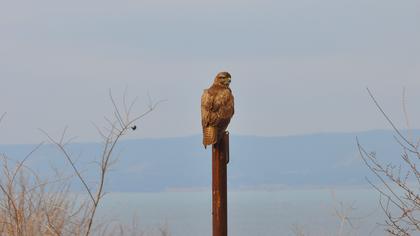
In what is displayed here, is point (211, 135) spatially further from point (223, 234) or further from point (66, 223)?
point (66, 223)

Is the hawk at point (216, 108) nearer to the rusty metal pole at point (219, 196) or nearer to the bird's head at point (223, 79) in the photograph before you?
the bird's head at point (223, 79)

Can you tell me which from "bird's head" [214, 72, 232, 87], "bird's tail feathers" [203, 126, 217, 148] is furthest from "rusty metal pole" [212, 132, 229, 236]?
"bird's head" [214, 72, 232, 87]

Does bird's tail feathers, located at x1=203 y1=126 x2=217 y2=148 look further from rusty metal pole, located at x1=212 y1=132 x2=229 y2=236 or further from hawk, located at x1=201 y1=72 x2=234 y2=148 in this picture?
rusty metal pole, located at x1=212 y1=132 x2=229 y2=236

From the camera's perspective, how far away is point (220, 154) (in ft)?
30.5

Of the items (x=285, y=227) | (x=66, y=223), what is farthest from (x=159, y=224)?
(x=66, y=223)

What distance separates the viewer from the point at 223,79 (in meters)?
10.8

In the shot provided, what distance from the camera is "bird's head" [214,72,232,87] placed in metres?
10.8

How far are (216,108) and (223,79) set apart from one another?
54cm

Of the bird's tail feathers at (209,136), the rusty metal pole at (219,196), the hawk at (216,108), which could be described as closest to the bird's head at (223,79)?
the hawk at (216,108)

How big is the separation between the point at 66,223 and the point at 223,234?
232cm

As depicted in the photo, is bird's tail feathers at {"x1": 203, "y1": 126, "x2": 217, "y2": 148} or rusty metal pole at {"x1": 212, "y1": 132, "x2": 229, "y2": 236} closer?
rusty metal pole at {"x1": 212, "y1": 132, "x2": 229, "y2": 236}

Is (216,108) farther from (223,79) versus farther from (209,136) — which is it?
(209,136)

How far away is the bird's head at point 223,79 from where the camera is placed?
424 inches

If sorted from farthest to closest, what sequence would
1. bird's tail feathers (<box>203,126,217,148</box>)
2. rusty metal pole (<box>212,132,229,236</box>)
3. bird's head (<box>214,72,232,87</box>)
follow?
1. bird's head (<box>214,72,232,87</box>)
2. bird's tail feathers (<box>203,126,217,148</box>)
3. rusty metal pole (<box>212,132,229,236</box>)
